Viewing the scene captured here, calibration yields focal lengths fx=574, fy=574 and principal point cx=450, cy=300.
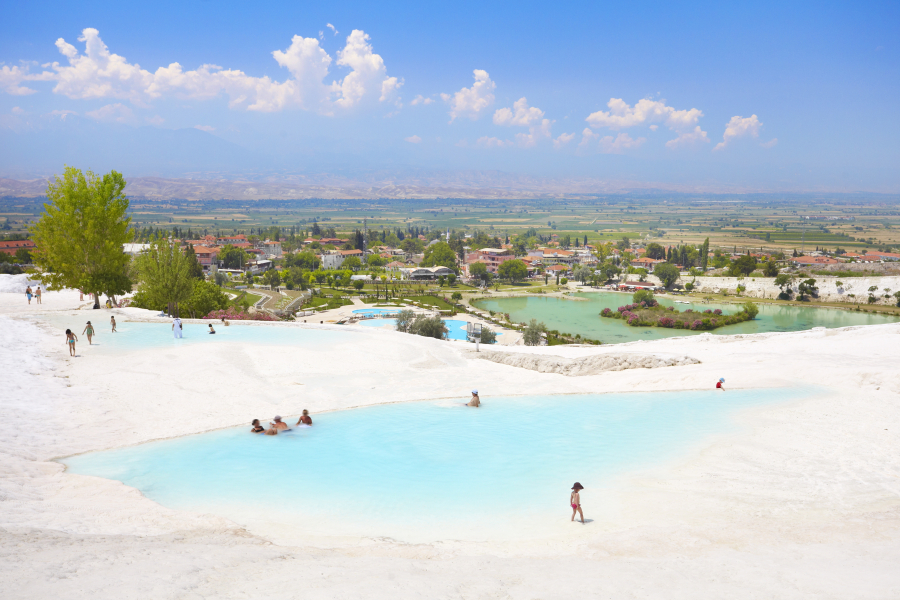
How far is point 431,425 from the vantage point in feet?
43.2

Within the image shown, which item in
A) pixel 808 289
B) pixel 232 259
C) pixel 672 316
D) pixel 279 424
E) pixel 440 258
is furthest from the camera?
pixel 440 258

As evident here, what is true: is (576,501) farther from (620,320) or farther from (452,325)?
(620,320)

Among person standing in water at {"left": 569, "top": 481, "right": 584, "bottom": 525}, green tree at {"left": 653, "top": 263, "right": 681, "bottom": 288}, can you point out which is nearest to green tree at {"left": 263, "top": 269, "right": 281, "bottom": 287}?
green tree at {"left": 653, "top": 263, "right": 681, "bottom": 288}

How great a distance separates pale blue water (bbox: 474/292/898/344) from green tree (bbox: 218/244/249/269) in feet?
151

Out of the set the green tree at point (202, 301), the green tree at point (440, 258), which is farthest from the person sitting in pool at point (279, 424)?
the green tree at point (440, 258)

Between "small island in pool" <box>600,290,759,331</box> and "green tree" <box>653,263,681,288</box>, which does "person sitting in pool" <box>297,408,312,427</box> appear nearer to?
"small island in pool" <box>600,290,759,331</box>

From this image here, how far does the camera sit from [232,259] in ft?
304

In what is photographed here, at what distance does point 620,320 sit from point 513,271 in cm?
3070

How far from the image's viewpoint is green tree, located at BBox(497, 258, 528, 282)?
8394cm

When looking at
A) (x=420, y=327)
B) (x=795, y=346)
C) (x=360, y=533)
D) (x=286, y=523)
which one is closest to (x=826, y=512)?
(x=360, y=533)

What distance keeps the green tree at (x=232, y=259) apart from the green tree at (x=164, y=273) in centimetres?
6982

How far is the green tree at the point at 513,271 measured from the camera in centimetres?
8394

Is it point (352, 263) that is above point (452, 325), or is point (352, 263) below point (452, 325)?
above

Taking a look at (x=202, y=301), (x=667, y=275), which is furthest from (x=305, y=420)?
(x=667, y=275)
